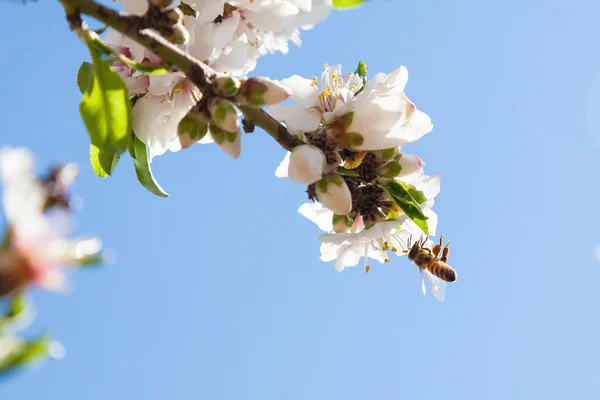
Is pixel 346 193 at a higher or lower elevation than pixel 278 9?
lower

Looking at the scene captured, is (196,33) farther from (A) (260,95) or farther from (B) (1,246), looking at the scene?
(B) (1,246)

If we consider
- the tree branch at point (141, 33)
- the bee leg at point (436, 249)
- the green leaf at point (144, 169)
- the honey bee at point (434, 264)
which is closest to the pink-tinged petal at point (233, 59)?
the green leaf at point (144, 169)

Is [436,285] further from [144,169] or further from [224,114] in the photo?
[224,114]

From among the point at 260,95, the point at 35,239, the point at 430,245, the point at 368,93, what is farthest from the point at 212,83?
the point at 430,245

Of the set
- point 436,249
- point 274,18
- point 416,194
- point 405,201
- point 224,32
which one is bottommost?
point 405,201

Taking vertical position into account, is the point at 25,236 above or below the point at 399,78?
below

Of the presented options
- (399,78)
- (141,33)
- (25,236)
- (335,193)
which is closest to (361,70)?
(399,78)
